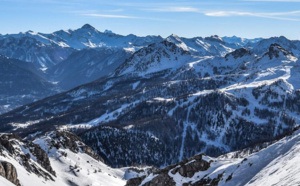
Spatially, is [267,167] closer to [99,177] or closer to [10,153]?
[10,153]

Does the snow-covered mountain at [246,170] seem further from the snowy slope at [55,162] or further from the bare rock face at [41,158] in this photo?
the bare rock face at [41,158]

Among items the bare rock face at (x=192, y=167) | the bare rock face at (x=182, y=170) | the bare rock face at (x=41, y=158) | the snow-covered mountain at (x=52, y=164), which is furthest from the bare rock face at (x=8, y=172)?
the bare rock face at (x=192, y=167)

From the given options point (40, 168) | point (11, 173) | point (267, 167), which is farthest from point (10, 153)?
point (267, 167)

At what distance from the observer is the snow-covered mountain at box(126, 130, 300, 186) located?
241ft

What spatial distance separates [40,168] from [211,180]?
66.7m

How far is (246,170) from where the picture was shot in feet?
310

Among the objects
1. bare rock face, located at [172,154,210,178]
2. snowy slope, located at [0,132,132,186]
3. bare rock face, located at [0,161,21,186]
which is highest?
bare rock face, located at [0,161,21,186]

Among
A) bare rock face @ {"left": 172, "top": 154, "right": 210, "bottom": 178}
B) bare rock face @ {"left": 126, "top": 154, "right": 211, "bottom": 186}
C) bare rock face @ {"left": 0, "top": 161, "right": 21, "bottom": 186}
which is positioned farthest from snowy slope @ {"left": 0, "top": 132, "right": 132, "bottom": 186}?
bare rock face @ {"left": 172, "top": 154, "right": 210, "bottom": 178}

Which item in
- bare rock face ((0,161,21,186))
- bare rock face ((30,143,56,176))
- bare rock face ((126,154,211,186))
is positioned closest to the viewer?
bare rock face ((0,161,21,186))

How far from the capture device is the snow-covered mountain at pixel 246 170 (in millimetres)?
73556

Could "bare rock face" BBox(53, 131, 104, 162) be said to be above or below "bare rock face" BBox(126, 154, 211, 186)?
below

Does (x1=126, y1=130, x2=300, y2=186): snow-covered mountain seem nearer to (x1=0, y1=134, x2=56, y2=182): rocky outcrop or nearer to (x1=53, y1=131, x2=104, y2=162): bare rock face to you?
(x1=0, y1=134, x2=56, y2=182): rocky outcrop

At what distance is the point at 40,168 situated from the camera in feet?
446

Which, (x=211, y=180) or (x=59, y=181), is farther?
(x=59, y=181)
